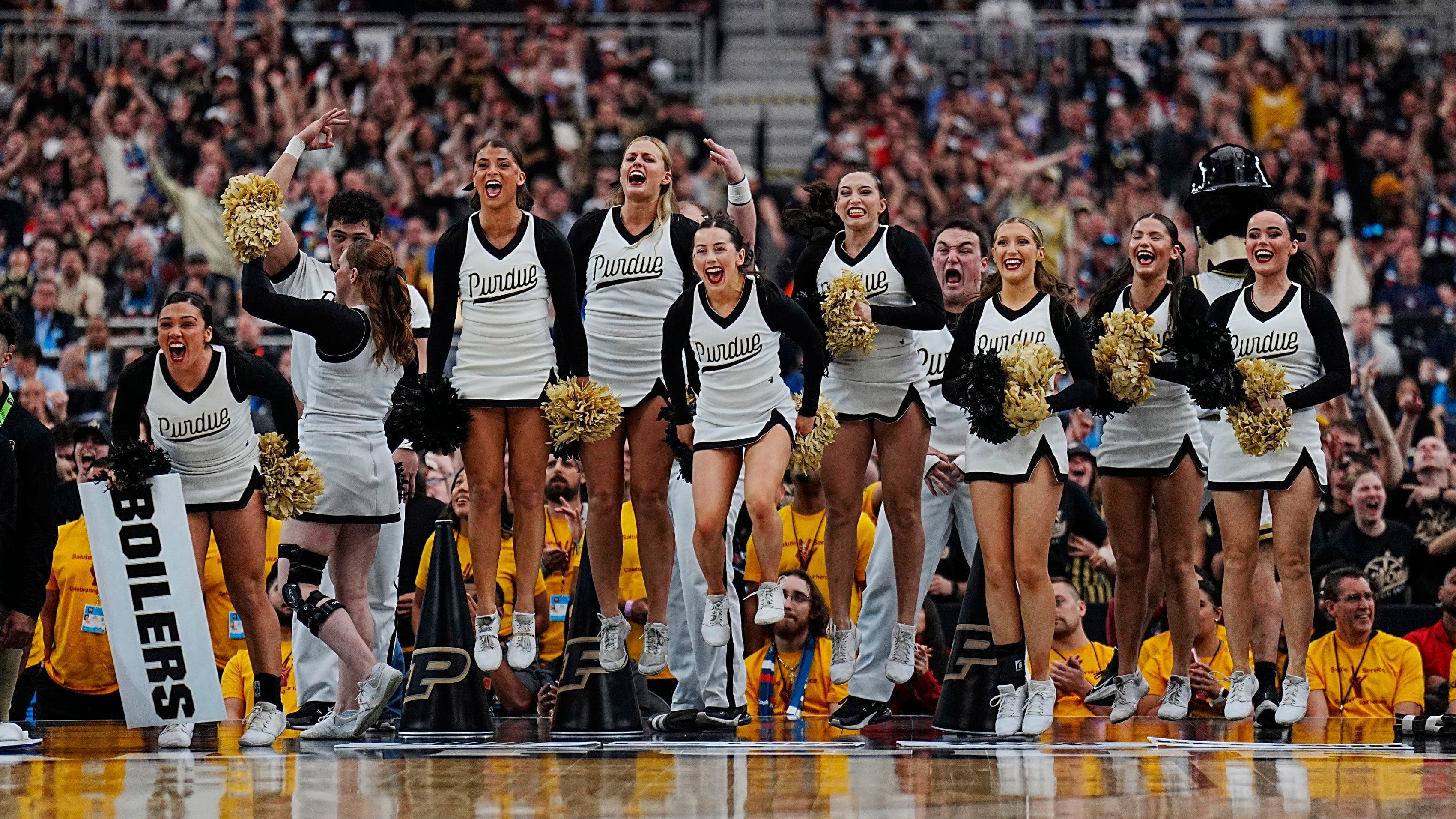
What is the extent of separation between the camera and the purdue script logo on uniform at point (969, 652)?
8.32 metres

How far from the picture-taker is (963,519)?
9164 mm

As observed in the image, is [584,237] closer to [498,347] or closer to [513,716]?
[498,347]

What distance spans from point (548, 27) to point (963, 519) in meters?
11.7

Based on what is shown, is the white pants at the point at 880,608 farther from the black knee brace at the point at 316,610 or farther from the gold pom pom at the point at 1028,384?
the black knee brace at the point at 316,610

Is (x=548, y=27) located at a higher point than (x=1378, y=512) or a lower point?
higher

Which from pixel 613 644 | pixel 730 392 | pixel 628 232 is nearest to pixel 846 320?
pixel 730 392

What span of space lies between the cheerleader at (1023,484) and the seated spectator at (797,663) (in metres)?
1.32

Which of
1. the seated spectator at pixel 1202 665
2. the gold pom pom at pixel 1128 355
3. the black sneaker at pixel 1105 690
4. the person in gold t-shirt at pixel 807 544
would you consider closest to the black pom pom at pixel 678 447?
the person in gold t-shirt at pixel 807 544

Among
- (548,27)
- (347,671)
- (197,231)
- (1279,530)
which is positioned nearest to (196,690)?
(347,671)

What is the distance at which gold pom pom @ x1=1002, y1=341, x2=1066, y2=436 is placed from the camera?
7777 millimetres

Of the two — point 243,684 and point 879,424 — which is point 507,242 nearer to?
point 879,424

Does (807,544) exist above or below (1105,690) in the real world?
above

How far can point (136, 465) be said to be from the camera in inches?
310

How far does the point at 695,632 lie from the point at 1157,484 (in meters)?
2.26
